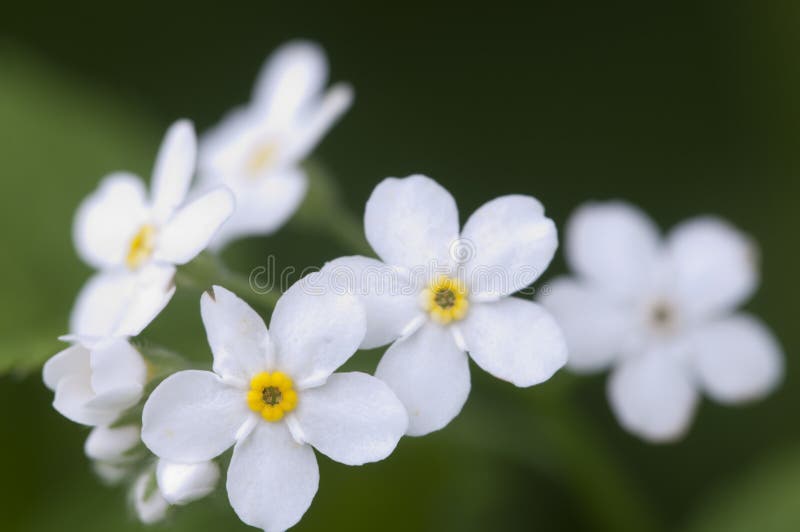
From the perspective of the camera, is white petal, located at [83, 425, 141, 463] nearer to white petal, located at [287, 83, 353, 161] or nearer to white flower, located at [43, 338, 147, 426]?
white flower, located at [43, 338, 147, 426]

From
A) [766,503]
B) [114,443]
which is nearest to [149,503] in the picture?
[114,443]

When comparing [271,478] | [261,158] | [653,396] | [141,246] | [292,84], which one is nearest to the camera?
[271,478]

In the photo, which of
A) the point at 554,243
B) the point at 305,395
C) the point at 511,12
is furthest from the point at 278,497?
the point at 511,12

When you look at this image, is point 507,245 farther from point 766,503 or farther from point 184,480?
point 766,503

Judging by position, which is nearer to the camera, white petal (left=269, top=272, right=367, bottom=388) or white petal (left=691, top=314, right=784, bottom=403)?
white petal (left=269, top=272, right=367, bottom=388)

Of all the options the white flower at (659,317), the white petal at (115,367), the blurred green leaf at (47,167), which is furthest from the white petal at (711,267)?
the blurred green leaf at (47,167)

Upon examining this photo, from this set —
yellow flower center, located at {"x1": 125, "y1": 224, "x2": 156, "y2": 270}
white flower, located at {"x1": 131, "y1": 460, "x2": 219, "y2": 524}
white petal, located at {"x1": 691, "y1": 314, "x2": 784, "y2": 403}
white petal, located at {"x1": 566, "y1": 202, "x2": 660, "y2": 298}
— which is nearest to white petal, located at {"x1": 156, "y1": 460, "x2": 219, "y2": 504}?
white flower, located at {"x1": 131, "y1": 460, "x2": 219, "y2": 524}

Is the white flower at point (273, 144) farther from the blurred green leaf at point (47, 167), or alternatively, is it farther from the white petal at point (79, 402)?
the white petal at point (79, 402)
